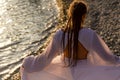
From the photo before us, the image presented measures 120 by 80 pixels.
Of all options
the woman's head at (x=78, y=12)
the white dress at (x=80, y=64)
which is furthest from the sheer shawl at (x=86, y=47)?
the woman's head at (x=78, y=12)

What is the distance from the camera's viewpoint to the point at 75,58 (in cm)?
551

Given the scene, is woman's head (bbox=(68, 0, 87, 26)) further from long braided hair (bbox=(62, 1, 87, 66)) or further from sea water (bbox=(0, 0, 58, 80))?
sea water (bbox=(0, 0, 58, 80))

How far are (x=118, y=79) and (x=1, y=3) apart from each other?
1240 centimetres

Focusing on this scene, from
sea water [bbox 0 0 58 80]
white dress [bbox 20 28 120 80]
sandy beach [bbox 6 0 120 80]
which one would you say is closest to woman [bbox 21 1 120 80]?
white dress [bbox 20 28 120 80]

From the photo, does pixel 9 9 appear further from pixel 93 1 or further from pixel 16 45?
pixel 16 45

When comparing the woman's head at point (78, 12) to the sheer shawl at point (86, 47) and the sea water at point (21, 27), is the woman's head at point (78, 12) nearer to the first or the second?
the sheer shawl at point (86, 47)

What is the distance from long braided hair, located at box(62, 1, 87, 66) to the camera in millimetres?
5422

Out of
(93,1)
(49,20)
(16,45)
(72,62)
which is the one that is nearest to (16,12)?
(49,20)

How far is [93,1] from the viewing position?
49.9ft

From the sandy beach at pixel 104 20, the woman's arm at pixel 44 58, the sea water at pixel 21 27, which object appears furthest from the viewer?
the sea water at pixel 21 27

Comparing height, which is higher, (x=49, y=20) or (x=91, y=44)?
(x=91, y=44)

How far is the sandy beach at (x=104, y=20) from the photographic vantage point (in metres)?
9.80

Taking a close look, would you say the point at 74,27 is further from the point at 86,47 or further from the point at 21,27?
the point at 21,27

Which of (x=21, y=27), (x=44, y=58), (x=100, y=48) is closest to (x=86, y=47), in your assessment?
(x=100, y=48)
